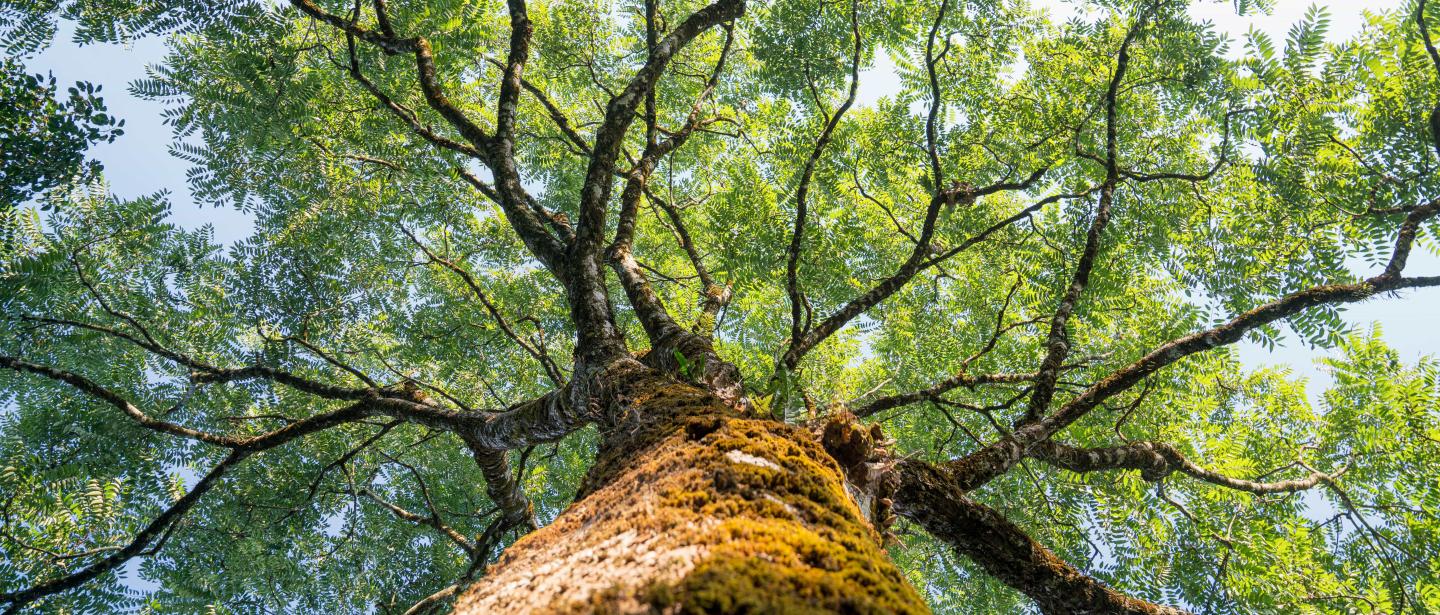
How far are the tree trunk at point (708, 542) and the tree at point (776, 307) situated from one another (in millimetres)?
391

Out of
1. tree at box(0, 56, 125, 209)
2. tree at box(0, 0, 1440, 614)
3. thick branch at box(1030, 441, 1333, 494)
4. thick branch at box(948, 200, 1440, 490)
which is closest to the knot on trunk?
tree at box(0, 0, 1440, 614)

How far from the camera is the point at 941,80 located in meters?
6.31

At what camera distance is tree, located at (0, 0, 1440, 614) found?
414cm

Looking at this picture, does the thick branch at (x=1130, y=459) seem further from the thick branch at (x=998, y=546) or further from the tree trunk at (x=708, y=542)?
the tree trunk at (x=708, y=542)

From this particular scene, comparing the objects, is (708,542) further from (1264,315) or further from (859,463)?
(1264,315)

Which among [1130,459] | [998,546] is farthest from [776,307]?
[998,546]

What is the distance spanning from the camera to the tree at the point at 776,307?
4.14 meters

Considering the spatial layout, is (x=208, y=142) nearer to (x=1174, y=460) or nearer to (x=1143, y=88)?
(x=1174, y=460)

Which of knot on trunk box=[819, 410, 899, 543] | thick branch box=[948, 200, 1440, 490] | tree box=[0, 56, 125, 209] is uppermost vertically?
tree box=[0, 56, 125, 209]

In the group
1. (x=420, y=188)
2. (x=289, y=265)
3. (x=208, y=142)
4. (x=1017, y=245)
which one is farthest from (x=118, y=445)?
(x=1017, y=245)

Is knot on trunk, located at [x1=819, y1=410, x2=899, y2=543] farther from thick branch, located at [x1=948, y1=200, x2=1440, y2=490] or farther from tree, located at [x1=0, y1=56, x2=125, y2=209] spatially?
tree, located at [x1=0, y1=56, x2=125, y2=209]

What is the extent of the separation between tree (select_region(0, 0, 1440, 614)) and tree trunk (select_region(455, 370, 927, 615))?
1.28 ft

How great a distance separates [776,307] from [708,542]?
6105 mm

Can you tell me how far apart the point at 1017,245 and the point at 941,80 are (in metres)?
1.69
